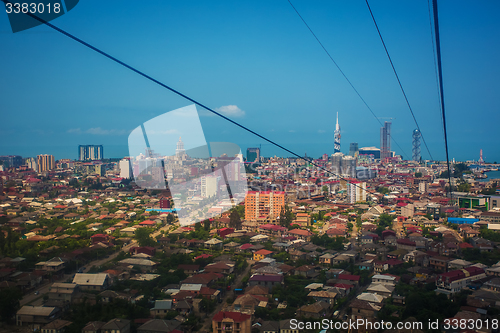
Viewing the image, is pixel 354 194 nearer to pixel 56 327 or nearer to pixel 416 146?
pixel 56 327

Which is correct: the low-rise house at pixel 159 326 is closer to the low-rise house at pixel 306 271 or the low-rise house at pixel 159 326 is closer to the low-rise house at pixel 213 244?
the low-rise house at pixel 306 271

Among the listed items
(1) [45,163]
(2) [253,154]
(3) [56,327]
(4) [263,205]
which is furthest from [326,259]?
(2) [253,154]

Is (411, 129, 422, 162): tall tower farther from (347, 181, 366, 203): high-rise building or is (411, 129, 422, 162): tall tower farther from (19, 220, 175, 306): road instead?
(19, 220, 175, 306): road

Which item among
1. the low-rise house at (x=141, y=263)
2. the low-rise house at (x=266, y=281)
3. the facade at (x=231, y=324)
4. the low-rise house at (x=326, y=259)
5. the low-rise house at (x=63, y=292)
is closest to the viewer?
the facade at (x=231, y=324)

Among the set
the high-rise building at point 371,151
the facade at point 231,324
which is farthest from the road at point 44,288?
the high-rise building at point 371,151

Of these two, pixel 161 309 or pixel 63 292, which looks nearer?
pixel 161 309

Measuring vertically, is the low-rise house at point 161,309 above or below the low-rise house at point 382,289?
below
